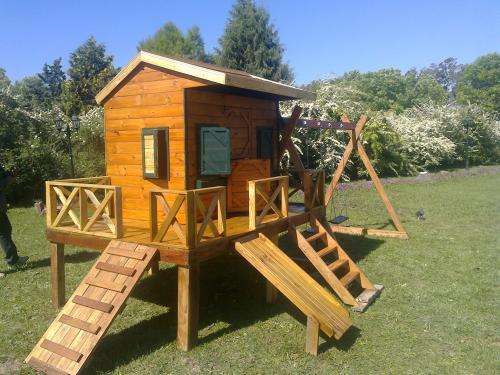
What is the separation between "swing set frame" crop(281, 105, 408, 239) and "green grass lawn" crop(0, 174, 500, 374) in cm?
65

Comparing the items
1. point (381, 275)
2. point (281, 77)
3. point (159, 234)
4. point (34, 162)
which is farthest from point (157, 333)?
point (281, 77)

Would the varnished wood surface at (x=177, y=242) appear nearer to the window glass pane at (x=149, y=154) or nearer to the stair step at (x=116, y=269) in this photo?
the stair step at (x=116, y=269)

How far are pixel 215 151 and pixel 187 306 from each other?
8.49 ft

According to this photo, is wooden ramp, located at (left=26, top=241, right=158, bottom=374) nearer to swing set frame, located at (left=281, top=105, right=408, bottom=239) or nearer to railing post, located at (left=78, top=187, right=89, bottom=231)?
railing post, located at (left=78, top=187, right=89, bottom=231)

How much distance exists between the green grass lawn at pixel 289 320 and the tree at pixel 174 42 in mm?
40777

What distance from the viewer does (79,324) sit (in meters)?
4.83

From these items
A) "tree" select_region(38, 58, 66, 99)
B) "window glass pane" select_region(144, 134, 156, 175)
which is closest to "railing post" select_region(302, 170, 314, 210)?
"window glass pane" select_region(144, 134, 156, 175)

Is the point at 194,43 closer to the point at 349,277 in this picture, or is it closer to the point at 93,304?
the point at 349,277

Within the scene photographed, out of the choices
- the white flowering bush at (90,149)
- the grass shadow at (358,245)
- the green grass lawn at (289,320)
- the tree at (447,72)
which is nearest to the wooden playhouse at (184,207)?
the green grass lawn at (289,320)

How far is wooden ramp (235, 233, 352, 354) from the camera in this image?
5.15 meters

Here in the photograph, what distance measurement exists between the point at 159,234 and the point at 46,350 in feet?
5.72

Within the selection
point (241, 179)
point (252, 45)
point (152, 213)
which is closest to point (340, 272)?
point (241, 179)

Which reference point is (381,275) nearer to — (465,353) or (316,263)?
(316,263)

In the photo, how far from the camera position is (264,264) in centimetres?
567
